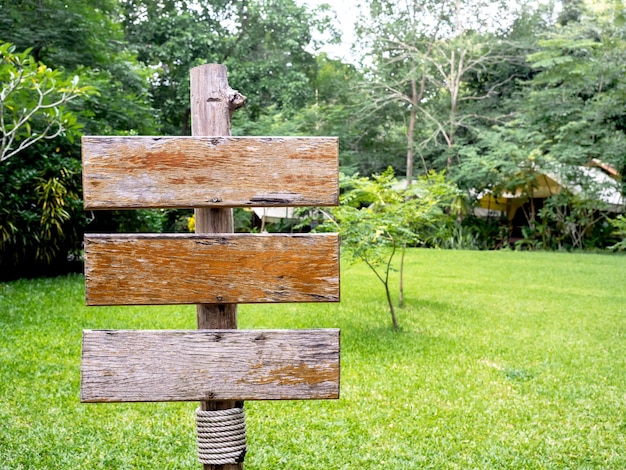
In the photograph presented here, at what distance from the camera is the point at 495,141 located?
20031mm

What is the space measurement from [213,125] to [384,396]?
10.6ft

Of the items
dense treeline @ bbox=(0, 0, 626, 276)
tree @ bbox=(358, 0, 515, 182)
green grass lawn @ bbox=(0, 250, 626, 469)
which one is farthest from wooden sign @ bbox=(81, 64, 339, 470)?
tree @ bbox=(358, 0, 515, 182)

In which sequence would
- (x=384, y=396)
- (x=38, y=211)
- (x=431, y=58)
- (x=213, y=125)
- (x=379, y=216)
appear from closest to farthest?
1. (x=213, y=125)
2. (x=384, y=396)
3. (x=379, y=216)
4. (x=38, y=211)
5. (x=431, y=58)

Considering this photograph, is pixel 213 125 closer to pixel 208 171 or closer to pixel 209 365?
pixel 208 171

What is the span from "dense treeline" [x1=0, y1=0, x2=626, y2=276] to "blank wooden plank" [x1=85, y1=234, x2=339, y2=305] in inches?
413

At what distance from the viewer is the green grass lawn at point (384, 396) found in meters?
3.82

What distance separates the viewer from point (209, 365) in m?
2.03

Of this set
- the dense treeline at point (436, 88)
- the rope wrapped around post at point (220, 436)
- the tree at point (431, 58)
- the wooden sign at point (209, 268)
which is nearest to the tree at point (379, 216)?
the rope wrapped around post at point (220, 436)

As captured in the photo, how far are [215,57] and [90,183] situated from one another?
18.4 metres

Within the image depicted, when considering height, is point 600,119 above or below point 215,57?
below

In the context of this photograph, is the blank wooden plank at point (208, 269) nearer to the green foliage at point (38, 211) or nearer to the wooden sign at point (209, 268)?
the wooden sign at point (209, 268)

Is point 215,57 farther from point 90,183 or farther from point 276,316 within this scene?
point 90,183

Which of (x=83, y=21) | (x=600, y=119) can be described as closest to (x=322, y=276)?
(x=83, y=21)

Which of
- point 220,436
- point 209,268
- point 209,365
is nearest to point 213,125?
point 209,268
